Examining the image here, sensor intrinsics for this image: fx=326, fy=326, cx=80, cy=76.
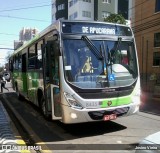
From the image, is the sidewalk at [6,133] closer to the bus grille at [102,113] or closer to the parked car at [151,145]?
the bus grille at [102,113]

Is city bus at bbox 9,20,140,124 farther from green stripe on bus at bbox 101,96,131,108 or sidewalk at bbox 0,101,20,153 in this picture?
sidewalk at bbox 0,101,20,153

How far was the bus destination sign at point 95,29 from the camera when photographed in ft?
28.2

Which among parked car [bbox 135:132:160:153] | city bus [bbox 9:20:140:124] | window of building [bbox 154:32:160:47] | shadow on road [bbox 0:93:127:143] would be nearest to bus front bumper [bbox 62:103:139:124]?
city bus [bbox 9:20:140:124]

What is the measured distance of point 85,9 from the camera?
186 feet

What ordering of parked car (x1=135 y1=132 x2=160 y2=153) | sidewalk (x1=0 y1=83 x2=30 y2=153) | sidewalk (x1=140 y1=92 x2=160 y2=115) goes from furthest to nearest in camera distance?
sidewalk (x1=140 y1=92 x2=160 y2=115) → sidewalk (x1=0 y1=83 x2=30 y2=153) → parked car (x1=135 y1=132 x2=160 y2=153)

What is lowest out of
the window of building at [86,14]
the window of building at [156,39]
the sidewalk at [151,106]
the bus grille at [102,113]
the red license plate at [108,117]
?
the sidewalk at [151,106]

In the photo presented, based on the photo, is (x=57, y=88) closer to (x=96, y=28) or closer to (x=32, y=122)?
(x=96, y=28)

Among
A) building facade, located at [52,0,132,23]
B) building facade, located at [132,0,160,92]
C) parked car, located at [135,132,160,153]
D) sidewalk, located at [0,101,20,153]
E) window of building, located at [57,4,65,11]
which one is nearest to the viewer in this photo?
parked car, located at [135,132,160,153]

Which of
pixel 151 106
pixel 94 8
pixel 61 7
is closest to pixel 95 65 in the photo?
pixel 151 106

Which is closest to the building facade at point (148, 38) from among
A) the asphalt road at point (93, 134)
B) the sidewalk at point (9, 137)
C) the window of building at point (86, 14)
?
the asphalt road at point (93, 134)

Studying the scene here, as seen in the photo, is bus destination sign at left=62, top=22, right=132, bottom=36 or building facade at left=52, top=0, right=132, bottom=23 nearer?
bus destination sign at left=62, top=22, right=132, bottom=36

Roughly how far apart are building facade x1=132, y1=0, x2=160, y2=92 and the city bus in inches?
755

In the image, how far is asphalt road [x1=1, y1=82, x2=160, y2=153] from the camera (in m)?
7.42

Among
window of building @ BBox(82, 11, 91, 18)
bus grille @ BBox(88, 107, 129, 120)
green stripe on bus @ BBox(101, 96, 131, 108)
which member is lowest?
bus grille @ BBox(88, 107, 129, 120)
